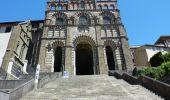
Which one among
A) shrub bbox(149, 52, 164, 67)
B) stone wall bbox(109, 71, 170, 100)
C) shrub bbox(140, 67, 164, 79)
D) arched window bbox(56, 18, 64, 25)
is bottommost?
stone wall bbox(109, 71, 170, 100)

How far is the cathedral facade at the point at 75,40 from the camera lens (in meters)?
26.7

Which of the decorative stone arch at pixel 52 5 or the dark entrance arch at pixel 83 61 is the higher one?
the decorative stone arch at pixel 52 5

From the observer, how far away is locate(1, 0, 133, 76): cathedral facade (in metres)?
26.7

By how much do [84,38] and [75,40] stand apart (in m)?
1.63

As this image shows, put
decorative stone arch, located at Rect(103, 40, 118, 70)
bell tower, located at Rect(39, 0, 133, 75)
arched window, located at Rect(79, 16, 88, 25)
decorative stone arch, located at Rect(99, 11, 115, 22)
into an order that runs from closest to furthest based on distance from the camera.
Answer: bell tower, located at Rect(39, 0, 133, 75), decorative stone arch, located at Rect(103, 40, 118, 70), arched window, located at Rect(79, 16, 88, 25), decorative stone arch, located at Rect(99, 11, 115, 22)

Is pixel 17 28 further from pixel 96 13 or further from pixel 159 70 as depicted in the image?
pixel 159 70

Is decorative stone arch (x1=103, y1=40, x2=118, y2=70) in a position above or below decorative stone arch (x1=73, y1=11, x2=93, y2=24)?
below

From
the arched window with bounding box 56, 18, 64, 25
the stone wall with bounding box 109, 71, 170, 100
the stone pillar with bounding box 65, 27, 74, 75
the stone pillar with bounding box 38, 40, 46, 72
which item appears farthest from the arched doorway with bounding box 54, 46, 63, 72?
the stone wall with bounding box 109, 71, 170, 100

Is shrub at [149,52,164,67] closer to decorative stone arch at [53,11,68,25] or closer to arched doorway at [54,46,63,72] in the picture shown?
arched doorway at [54,46,63,72]

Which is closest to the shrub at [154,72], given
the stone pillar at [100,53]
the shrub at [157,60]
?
the stone pillar at [100,53]

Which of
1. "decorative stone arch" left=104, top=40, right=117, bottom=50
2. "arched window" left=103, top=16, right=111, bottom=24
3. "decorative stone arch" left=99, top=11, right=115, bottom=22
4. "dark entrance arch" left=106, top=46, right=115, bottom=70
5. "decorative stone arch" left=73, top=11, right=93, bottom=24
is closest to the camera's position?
"decorative stone arch" left=104, top=40, right=117, bottom=50

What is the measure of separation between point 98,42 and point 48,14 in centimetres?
1099

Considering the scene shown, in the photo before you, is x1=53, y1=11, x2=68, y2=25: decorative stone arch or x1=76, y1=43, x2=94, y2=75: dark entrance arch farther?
x1=76, y1=43, x2=94, y2=75: dark entrance arch

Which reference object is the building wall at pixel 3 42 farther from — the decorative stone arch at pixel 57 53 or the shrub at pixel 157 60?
the shrub at pixel 157 60
